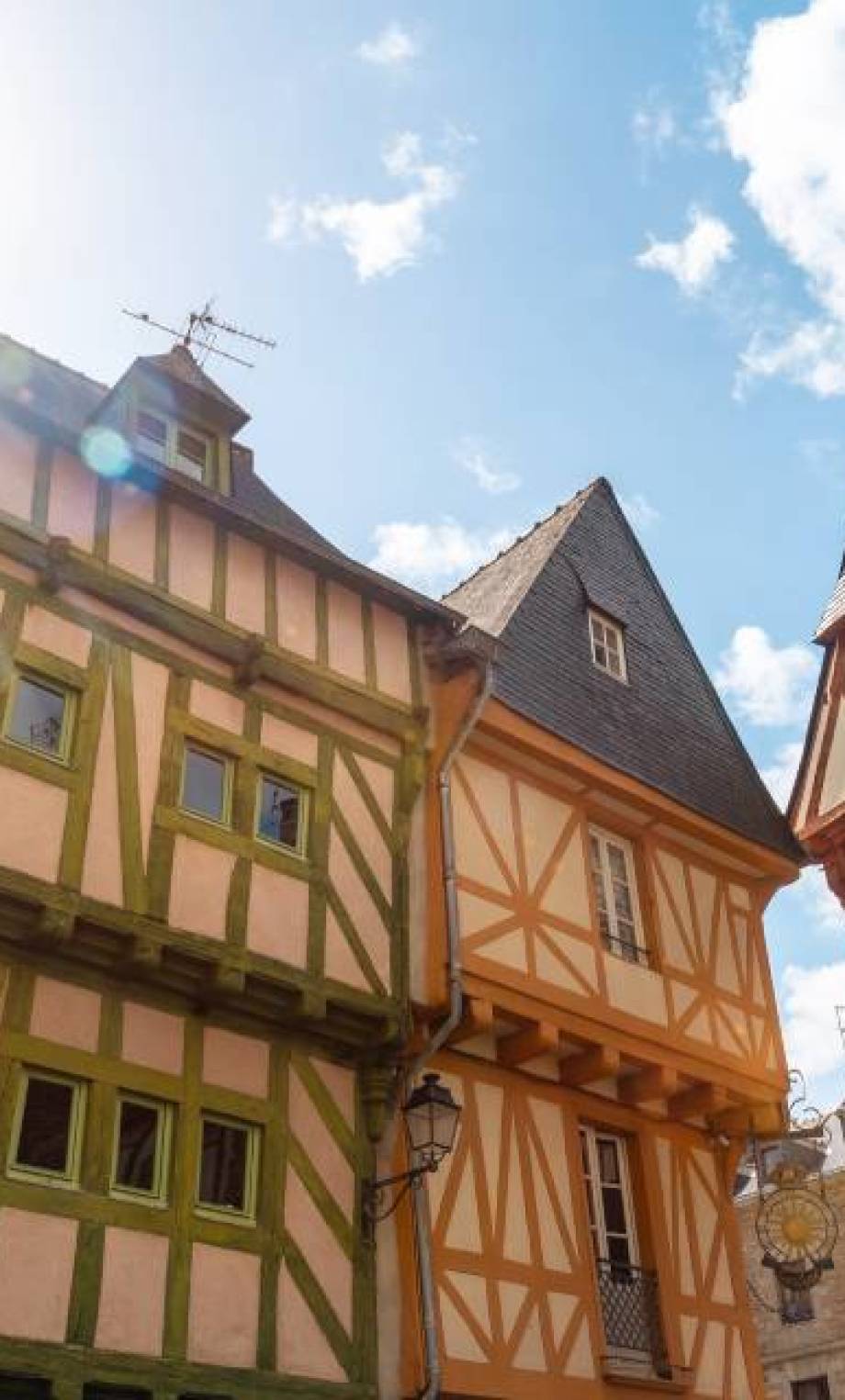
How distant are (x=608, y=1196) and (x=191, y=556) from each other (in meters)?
5.02

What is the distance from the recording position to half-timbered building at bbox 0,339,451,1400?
6.79 metres

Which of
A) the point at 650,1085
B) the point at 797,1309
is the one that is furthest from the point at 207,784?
the point at 797,1309

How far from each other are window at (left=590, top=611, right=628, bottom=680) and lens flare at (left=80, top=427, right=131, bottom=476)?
188 inches

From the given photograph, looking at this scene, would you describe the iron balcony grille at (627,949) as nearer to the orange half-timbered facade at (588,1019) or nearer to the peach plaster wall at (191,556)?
the orange half-timbered facade at (588,1019)

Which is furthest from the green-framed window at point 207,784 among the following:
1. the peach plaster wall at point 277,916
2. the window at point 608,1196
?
the window at point 608,1196

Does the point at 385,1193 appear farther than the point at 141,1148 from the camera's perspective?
Yes

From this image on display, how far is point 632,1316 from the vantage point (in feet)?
30.1

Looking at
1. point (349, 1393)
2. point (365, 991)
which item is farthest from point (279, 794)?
point (349, 1393)

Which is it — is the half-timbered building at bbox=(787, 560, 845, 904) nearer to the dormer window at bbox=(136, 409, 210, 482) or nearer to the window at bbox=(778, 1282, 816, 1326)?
the dormer window at bbox=(136, 409, 210, 482)

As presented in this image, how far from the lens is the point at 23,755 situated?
289 inches

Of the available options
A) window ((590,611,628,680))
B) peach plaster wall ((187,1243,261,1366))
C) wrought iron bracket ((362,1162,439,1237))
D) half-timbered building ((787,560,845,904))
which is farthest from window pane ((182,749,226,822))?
half-timbered building ((787,560,845,904))

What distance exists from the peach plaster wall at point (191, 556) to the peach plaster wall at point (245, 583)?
0.14m

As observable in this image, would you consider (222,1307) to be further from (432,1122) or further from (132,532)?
(132,532)

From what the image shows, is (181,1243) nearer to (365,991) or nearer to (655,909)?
(365,991)
